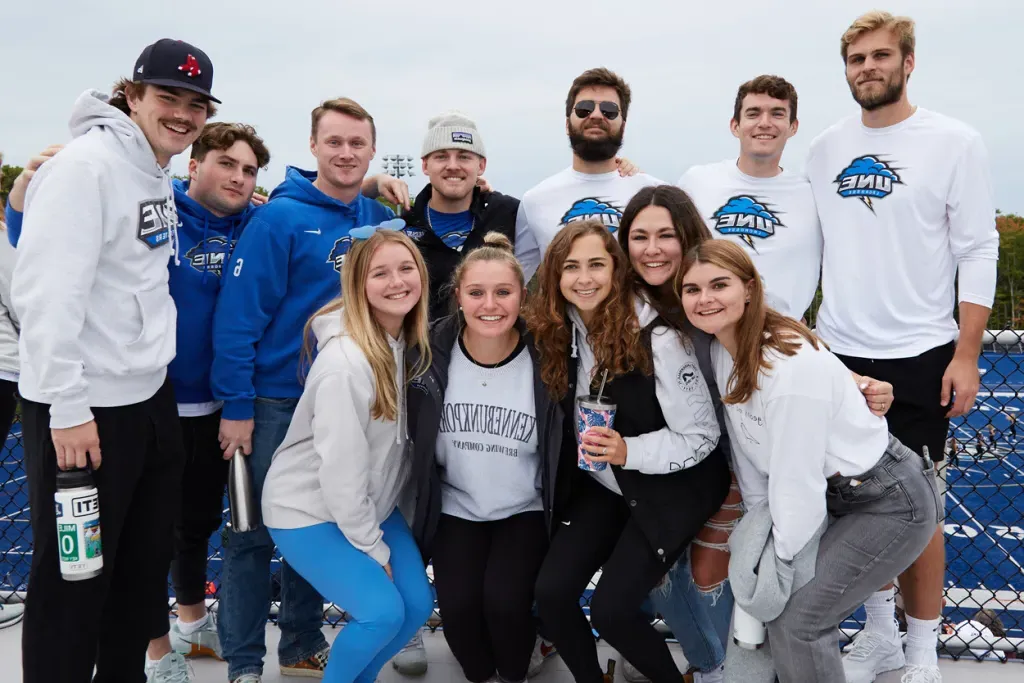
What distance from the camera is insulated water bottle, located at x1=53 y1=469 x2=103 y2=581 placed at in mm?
2305

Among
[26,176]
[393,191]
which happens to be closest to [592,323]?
[393,191]

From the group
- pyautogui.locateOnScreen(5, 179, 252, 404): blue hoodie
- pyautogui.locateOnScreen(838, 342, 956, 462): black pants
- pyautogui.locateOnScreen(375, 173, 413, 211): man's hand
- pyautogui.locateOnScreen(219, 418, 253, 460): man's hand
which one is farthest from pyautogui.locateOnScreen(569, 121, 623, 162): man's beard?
pyautogui.locateOnScreen(219, 418, 253, 460): man's hand

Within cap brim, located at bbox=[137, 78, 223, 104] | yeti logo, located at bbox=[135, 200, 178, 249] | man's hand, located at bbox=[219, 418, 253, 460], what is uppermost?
cap brim, located at bbox=[137, 78, 223, 104]

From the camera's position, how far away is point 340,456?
2719 millimetres

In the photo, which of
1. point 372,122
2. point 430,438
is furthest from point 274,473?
point 372,122

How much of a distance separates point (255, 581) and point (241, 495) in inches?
16.3

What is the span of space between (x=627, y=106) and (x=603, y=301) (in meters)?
1.52

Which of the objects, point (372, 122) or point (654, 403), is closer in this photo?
point (654, 403)

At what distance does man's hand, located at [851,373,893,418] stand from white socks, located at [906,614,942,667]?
3.33ft

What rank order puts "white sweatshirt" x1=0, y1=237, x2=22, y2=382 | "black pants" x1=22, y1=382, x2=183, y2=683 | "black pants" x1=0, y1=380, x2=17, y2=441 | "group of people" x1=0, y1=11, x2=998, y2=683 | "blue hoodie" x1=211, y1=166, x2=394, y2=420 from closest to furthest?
"black pants" x1=22, y1=382, x2=183, y2=683 → "group of people" x1=0, y1=11, x2=998, y2=683 → "blue hoodie" x1=211, y1=166, x2=394, y2=420 → "white sweatshirt" x1=0, y1=237, x2=22, y2=382 → "black pants" x1=0, y1=380, x2=17, y2=441

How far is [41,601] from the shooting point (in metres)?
2.39

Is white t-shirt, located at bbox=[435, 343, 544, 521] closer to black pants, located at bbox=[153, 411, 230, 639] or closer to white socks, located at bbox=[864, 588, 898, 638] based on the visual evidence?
black pants, located at bbox=[153, 411, 230, 639]

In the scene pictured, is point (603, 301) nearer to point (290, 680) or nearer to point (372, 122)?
point (372, 122)

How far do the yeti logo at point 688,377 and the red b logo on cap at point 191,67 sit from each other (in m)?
2.04
